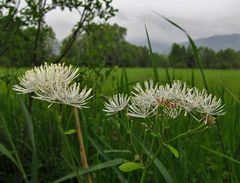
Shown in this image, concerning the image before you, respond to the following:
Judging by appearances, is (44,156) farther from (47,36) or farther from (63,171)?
(47,36)

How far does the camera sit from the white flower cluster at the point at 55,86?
1.14 m

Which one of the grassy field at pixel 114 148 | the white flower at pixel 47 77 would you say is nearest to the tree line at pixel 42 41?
the grassy field at pixel 114 148

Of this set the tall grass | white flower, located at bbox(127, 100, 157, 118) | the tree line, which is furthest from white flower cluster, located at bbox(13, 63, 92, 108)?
the tree line

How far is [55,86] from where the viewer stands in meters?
1.17

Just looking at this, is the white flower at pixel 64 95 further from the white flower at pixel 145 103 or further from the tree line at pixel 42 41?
the tree line at pixel 42 41

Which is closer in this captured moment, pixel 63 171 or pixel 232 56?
pixel 63 171

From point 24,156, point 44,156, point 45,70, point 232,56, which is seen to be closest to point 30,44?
point 24,156

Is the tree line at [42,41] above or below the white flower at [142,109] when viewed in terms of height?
above

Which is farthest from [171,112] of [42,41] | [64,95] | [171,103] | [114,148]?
[42,41]

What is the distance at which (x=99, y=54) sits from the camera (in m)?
4.32

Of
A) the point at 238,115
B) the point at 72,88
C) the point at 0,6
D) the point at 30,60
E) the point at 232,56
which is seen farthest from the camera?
the point at 232,56

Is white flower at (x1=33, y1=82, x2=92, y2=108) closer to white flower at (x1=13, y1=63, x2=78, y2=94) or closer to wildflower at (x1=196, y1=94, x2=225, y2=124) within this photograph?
white flower at (x1=13, y1=63, x2=78, y2=94)

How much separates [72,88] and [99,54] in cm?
316

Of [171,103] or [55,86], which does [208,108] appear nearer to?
[171,103]
